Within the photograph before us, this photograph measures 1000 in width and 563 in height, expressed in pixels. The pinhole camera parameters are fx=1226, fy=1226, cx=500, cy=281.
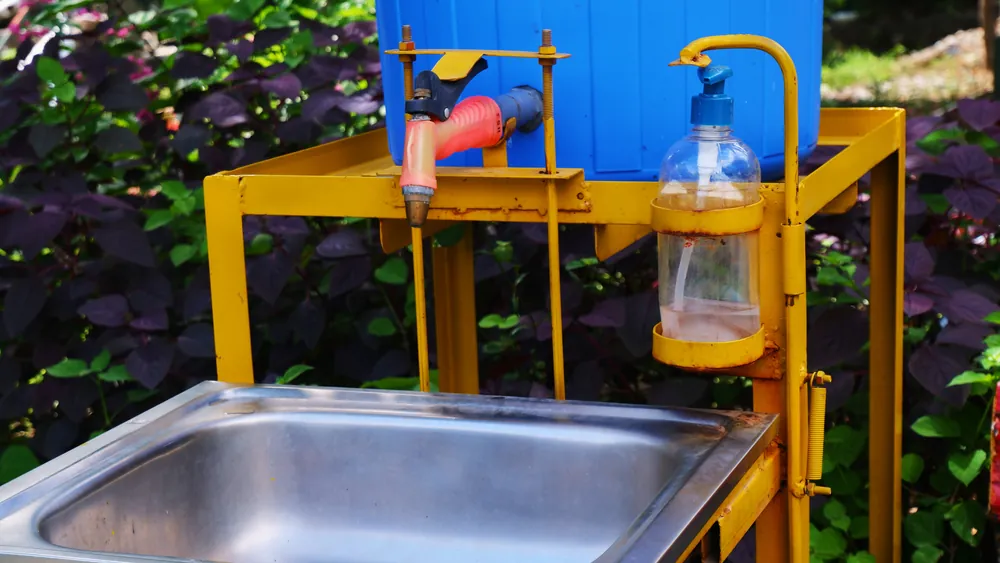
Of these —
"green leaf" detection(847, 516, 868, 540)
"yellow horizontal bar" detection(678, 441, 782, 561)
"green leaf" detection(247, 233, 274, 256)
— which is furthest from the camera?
"green leaf" detection(247, 233, 274, 256)

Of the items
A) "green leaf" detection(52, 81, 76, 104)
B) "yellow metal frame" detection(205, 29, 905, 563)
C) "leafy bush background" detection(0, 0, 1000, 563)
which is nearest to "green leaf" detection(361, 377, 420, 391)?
"leafy bush background" detection(0, 0, 1000, 563)

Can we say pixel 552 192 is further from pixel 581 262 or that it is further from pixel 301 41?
pixel 301 41

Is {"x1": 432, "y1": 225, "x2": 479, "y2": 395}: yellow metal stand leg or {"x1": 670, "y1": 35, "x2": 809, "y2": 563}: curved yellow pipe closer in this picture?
{"x1": 670, "y1": 35, "x2": 809, "y2": 563}: curved yellow pipe

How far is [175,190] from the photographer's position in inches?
88.9

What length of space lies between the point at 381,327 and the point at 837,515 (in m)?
0.88

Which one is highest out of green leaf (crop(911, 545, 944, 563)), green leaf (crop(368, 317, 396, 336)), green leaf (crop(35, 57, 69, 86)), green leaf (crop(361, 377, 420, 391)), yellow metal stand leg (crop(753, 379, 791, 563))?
green leaf (crop(35, 57, 69, 86))

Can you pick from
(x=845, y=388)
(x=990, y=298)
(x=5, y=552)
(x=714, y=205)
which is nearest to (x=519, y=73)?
(x=714, y=205)

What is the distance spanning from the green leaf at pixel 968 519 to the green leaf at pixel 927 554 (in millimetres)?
47

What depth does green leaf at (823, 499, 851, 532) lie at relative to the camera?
2041 mm

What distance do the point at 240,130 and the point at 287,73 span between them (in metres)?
0.18

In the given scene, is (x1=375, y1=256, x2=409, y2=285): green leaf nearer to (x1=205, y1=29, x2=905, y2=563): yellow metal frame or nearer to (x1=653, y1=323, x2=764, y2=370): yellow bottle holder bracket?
(x1=205, y1=29, x2=905, y2=563): yellow metal frame

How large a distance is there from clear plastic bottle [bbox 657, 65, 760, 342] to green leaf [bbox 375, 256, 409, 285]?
922mm

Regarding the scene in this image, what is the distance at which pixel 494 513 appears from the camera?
4.41ft

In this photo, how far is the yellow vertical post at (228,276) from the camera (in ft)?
4.83
